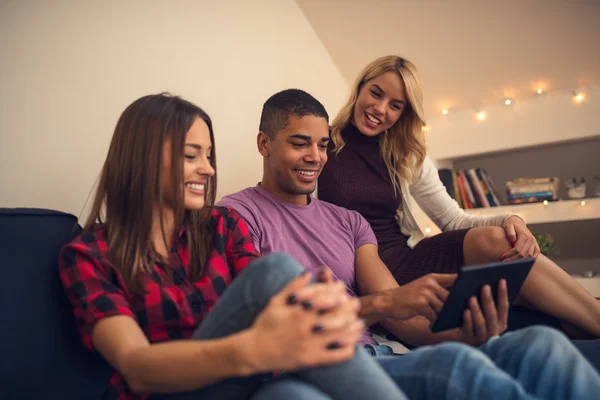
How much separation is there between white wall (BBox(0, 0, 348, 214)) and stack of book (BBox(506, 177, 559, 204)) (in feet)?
4.60

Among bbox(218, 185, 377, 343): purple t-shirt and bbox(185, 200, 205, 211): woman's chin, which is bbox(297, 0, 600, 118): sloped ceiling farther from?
bbox(185, 200, 205, 211): woman's chin

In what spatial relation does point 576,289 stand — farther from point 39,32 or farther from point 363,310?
point 39,32

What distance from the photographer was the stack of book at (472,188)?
9.95ft

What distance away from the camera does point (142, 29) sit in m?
1.71

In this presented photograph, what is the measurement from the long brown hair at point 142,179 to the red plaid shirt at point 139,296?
22 millimetres

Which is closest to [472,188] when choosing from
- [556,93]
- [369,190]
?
[556,93]

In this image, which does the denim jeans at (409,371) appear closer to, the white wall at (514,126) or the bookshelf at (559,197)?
the bookshelf at (559,197)

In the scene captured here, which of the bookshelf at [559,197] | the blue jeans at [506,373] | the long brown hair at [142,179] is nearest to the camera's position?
the blue jeans at [506,373]

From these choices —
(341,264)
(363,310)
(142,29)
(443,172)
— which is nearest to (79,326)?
(363,310)

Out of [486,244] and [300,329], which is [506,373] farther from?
[486,244]

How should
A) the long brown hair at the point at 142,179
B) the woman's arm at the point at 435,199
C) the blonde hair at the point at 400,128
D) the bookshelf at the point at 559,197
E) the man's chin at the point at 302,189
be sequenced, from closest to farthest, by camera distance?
1. the long brown hair at the point at 142,179
2. the man's chin at the point at 302,189
3. the blonde hair at the point at 400,128
4. the woman's arm at the point at 435,199
5. the bookshelf at the point at 559,197

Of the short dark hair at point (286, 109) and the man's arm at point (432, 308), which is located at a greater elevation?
the short dark hair at point (286, 109)

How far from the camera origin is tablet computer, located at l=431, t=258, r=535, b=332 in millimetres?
1011

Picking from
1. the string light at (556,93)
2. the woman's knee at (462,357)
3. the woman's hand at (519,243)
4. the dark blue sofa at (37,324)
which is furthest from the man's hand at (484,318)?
the string light at (556,93)
